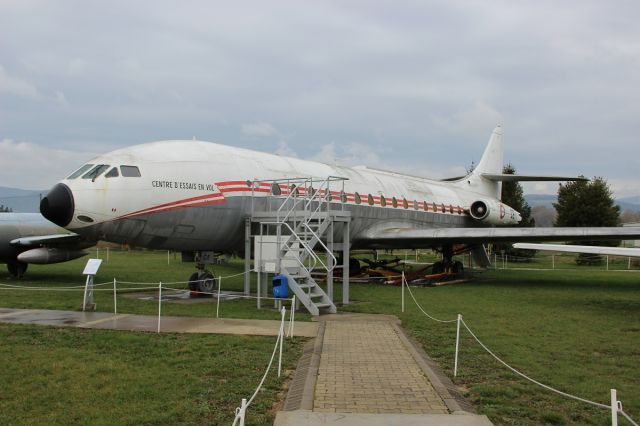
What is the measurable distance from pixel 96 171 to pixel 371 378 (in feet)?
30.7

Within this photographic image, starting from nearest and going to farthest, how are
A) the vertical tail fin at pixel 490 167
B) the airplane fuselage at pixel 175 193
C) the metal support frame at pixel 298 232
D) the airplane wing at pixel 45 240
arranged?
1. the airplane fuselage at pixel 175 193
2. the metal support frame at pixel 298 232
3. the airplane wing at pixel 45 240
4. the vertical tail fin at pixel 490 167

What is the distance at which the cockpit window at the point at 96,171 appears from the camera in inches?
534

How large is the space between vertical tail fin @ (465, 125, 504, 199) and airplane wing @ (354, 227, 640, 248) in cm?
1025

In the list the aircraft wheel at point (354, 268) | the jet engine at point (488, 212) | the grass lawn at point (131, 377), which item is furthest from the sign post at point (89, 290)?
the jet engine at point (488, 212)

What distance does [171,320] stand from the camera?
39.7ft

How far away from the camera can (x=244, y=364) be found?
318 inches

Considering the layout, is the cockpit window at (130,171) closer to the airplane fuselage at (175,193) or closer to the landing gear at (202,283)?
the airplane fuselage at (175,193)

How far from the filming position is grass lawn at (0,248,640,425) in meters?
6.11

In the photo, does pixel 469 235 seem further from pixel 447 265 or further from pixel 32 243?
pixel 32 243

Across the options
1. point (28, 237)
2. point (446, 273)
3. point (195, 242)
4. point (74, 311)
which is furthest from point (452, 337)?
point (28, 237)

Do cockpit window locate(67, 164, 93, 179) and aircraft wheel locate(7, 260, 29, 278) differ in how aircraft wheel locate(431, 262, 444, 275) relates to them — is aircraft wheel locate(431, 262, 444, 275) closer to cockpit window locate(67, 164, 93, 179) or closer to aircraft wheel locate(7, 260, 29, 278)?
cockpit window locate(67, 164, 93, 179)

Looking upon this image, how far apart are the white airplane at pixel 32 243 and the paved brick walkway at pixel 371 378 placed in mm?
15355

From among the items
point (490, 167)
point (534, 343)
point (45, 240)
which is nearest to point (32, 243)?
point (45, 240)

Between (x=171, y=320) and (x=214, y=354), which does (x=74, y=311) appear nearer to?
(x=171, y=320)
